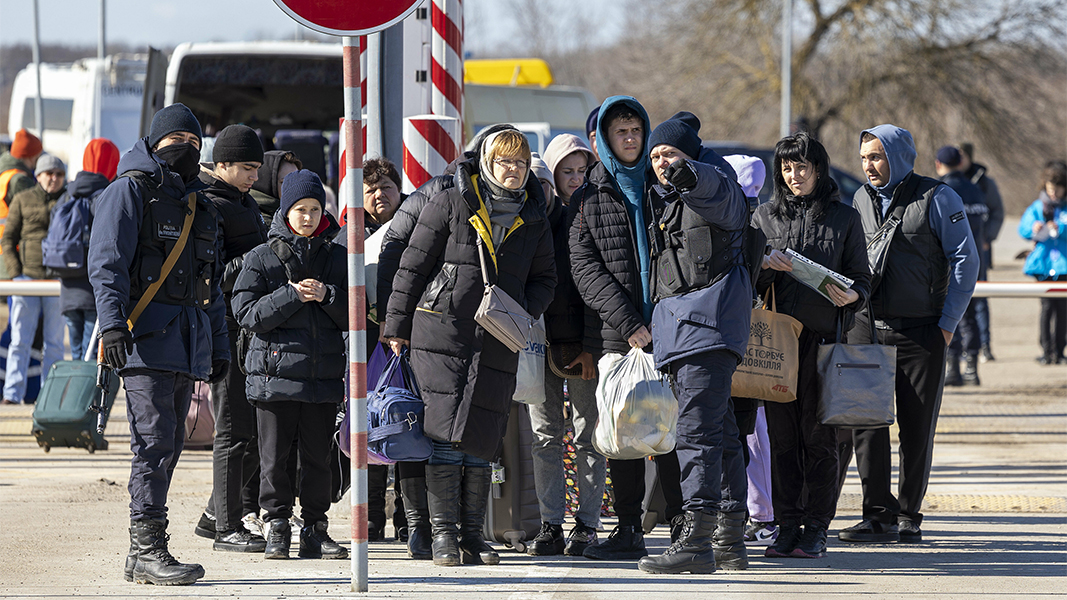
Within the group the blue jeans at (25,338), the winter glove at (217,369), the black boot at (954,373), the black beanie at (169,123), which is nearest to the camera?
the black beanie at (169,123)

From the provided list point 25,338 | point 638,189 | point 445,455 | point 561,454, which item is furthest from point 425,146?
point 25,338

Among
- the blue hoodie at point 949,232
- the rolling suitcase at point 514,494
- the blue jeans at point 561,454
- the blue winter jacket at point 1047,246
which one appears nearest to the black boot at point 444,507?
the rolling suitcase at point 514,494

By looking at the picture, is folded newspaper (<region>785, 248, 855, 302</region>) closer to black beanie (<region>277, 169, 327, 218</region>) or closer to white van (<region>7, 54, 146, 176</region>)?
black beanie (<region>277, 169, 327, 218</region>)

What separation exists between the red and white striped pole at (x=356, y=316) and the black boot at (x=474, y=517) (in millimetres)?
812

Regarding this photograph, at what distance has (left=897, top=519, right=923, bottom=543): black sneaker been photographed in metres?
6.77

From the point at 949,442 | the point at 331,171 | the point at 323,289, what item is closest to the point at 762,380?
the point at 323,289

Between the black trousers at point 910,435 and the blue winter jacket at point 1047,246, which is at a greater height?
the blue winter jacket at point 1047,246

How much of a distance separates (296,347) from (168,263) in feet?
2.19

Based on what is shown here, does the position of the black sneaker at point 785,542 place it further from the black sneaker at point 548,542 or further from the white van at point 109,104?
the white van at point 109,104

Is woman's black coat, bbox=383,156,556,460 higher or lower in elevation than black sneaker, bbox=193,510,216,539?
higher

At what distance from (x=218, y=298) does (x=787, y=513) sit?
9.42 feet

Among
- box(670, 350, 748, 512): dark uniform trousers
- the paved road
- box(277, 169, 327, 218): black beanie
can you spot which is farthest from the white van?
box(670, 350, 748, 512): dark uniform trousers

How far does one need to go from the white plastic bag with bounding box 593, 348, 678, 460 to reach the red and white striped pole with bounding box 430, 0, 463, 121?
2594 millimetres

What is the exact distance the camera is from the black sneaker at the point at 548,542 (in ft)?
20.6
